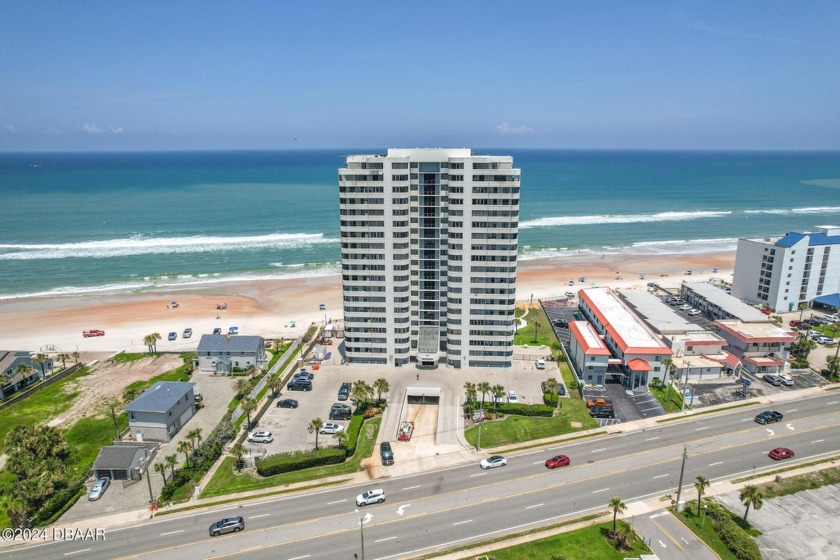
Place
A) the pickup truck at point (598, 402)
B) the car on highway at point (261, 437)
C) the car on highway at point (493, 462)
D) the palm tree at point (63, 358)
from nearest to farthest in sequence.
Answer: the car on highway at point (493, 462), the car on highway at point (261, 437), the pickup truck at point (598, 402), the palm tree at point (63, 358)

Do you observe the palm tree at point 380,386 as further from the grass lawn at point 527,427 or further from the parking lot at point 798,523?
the parking lot at point 798,523

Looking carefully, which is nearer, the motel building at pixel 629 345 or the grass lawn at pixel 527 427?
the grass lawn at pixel 527 427

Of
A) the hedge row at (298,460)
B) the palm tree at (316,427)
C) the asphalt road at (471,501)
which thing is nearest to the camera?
the asphalt road at (471,501)

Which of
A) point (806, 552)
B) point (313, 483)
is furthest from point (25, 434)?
point (806, 552)

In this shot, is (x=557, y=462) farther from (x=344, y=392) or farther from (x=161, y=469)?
(x=161, y=469)

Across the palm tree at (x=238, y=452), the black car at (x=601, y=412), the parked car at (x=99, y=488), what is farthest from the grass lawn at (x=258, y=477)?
the black car at (x=601, y=412)

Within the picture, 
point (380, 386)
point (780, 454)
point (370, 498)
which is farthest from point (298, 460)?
point (780, 454)

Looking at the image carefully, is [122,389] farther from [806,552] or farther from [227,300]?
[806,552]
